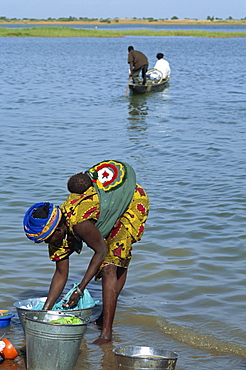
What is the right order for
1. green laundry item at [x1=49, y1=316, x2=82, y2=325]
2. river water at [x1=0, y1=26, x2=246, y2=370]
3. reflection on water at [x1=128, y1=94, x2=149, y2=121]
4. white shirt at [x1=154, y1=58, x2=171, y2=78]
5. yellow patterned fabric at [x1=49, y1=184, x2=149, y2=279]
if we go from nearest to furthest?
1. green laundry item at [x1=49, y1=316, x2=82, y2=325]
2. yellow patterned fabric at [x1=49, y1=184, x2=149, y2=279]
3. river water at [x1=0, y1=26, x2=246, y2=370]
4. reflection on water at [x1=128, y1=94, x2=149, y2=121]
5. white shirt at [x1=154, y1=58, x2=171, y2=78]

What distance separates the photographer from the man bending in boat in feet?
11.7

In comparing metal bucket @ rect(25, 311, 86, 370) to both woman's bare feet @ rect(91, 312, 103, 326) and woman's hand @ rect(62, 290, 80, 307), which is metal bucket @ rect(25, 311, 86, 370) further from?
woman's bare feet @ rect(91, 312, 103, 326)

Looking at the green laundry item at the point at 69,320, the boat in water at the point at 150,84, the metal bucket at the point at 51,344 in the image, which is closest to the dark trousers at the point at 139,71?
the boat in water at the point at 150,84

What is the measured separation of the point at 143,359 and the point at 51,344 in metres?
0.58

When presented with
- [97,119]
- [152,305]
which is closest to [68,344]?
[152,305]

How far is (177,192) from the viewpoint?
8141 millimetres

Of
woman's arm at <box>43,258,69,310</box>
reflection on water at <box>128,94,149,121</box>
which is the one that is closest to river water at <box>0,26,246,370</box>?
reflection on water at <box>128,94,149,121</box>

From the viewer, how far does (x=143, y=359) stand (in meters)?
3.03

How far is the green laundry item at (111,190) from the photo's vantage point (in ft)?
12.2

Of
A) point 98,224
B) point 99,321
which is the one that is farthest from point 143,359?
point 99,321

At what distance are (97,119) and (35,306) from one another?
10.9 meters

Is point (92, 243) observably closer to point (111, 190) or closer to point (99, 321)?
point (111, 190)

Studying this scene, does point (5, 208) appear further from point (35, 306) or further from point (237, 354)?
point (237, 354)

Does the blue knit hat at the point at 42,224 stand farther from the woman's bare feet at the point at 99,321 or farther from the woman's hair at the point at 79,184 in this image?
the woman's bare feet at the point at 99,321
